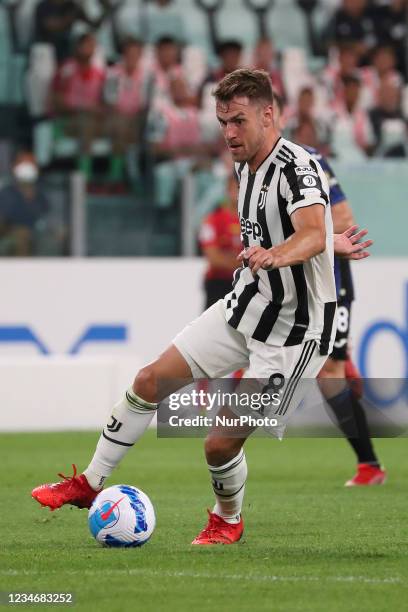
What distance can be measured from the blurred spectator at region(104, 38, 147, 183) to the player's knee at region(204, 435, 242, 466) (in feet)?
25.5

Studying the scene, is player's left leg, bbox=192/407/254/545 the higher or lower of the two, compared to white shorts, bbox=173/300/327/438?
lower

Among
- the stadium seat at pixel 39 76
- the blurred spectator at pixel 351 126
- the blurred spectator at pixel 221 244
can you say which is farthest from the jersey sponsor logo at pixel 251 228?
the blurred spectator at pixel 351 126

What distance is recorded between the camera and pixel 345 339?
7.85 meters

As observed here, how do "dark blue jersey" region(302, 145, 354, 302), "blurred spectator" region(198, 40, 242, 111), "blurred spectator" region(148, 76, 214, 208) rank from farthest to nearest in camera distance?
"blurred spectator" region(198, 40, 242, 111) → "blurred spectator" region(148, 76, 214, 208) → "dark blue jersey" region(302, 145, 354, 302)

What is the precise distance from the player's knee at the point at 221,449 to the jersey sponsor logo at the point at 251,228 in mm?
849

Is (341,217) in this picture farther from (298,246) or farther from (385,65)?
(385,65)

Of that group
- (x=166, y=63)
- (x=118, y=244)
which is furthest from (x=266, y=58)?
(x=118, y=244)

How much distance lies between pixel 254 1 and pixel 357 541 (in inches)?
501

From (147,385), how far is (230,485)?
22.3 inches

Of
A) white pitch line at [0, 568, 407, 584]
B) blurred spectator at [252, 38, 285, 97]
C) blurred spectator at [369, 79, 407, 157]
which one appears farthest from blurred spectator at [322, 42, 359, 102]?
white pitch line at [0, 568, 407, 584]

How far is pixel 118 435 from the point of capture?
223 inches

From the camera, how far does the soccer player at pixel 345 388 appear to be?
7.78m

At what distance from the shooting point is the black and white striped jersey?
215 inches

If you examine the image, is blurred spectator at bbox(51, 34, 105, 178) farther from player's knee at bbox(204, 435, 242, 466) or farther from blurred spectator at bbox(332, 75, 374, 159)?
player's knee at bbox(204, 435, 242, 466)
